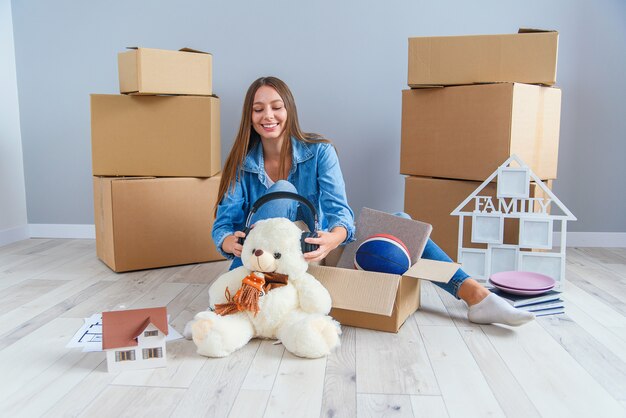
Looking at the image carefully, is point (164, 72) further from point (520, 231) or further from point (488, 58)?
point (520, 231)

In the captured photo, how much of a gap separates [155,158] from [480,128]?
3.94ft

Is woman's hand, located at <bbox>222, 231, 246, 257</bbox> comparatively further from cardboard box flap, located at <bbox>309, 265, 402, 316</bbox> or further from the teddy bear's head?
cardboard box flap, located at <bbox>309, 265, 402, 316</bbox>

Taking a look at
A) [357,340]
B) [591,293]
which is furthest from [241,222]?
[591,293]

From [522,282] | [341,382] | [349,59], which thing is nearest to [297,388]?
[341,382]

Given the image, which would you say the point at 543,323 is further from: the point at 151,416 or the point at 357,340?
the point at 151,416

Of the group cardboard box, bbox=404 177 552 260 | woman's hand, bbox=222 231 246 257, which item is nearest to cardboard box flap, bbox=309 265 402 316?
woman's hand, bbox=222 231 246 257

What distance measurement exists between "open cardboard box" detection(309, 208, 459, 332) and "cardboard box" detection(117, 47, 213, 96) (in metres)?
0.97

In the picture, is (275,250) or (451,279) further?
(451,279)

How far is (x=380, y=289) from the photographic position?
1.32 meters

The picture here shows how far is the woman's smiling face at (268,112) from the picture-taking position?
1506 millimetres

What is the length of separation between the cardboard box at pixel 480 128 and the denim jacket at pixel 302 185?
0.57 metres

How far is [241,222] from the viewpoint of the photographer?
160cm

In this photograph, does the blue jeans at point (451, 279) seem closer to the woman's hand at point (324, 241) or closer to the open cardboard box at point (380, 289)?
the open cardboard box at point (380, 289)

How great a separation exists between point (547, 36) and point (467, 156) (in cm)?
48
